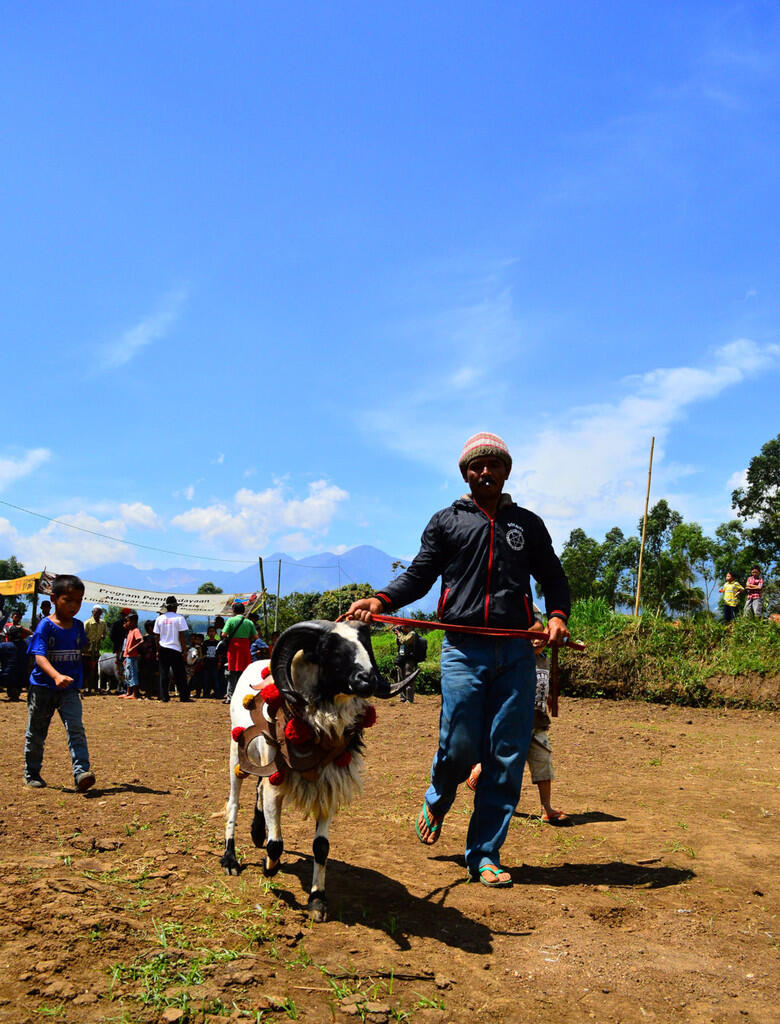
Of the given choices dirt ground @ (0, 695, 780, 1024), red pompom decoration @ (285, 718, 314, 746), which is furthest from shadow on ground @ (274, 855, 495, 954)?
red pompom decoration @ (285, 718, 314, 746)

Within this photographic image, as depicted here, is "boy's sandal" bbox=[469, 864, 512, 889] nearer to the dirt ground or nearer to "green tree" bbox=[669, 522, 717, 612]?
the dirt ground

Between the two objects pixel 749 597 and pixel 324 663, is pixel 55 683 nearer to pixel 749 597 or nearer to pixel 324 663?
pixel 324 663

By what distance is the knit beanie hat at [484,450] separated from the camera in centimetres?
517

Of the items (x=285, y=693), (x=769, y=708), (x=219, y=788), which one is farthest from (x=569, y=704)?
(x=285, y=693)

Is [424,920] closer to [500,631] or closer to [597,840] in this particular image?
[500,631]

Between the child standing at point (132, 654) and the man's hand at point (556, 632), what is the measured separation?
1319 centimetres

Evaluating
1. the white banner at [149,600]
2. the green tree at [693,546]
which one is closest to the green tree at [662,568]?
the green tree at [693,546]

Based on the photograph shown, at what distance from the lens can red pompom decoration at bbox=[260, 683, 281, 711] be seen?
181 inches

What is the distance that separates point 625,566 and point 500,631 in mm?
43507

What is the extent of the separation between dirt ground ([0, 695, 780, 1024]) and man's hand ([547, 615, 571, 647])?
1.52m

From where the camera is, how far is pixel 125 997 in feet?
10.5

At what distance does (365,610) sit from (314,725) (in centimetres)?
75

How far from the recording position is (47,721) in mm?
7273

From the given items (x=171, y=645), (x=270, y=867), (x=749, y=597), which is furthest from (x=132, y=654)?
(x=749, y=597)
